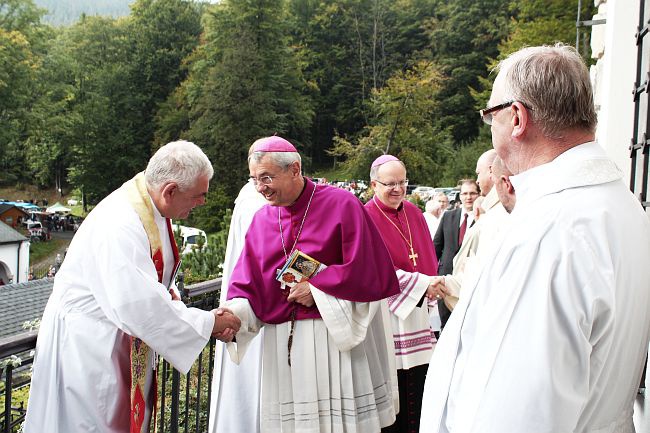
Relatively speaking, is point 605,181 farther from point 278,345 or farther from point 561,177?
point 278,345

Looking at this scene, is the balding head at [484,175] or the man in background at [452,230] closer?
the balding head at [484,175]

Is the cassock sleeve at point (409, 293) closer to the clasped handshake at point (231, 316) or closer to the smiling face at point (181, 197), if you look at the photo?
the clasped handshake at point (231, 316)

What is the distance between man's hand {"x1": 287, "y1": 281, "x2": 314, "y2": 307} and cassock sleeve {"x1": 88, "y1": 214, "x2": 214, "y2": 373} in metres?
0.56

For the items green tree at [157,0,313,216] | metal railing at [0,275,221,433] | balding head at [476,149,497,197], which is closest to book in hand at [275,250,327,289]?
metal railing at [0,275,221,433]

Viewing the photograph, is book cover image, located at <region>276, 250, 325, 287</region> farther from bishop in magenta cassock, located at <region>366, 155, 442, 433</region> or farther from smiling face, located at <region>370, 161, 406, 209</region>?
smiling face, located at <region>370, 161, 406, 209</region>

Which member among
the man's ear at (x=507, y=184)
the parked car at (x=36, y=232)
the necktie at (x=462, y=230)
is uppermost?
the man's ear at (x=507, y=184)

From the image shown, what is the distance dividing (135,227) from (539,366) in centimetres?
219

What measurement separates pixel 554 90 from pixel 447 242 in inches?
184

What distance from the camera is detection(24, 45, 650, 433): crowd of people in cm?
135

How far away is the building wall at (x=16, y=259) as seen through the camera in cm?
3914

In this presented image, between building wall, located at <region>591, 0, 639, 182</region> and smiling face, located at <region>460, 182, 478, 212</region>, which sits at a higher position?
building wall, located at <region>591, 0, 639, 182</region>

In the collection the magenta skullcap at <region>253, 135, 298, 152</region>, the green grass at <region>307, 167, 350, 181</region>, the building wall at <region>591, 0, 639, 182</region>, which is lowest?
the green grass at <region>307, 167, 350, 181</region>

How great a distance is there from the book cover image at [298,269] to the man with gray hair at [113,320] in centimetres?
46

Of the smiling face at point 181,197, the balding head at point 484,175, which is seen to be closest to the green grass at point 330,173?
the balding head at point 484,175
